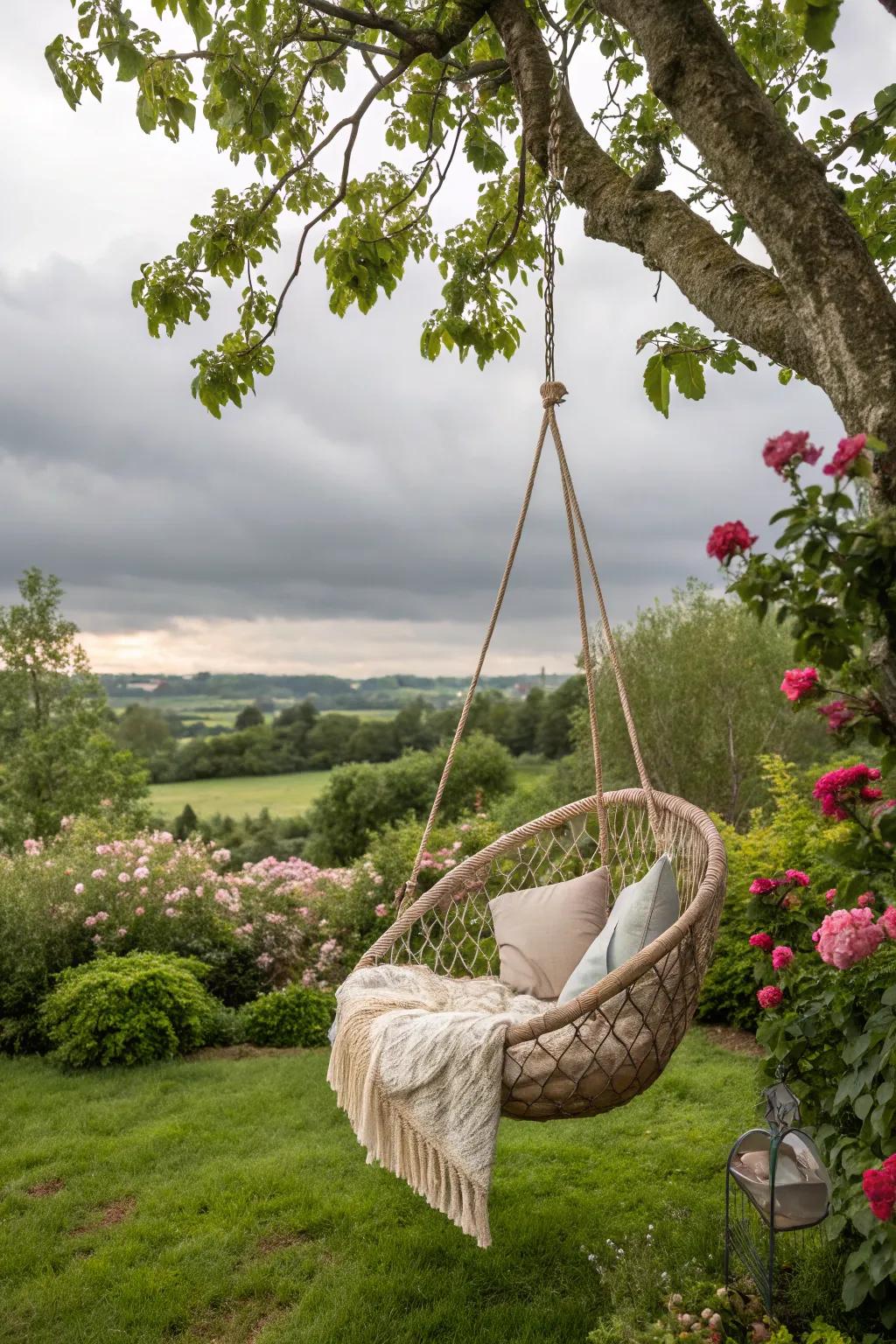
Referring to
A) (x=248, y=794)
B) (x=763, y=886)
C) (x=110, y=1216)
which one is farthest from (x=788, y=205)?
(x=248, y=794)

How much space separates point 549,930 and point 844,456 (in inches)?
83.6

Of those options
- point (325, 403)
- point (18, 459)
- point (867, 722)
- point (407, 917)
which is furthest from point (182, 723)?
point (867, 722)

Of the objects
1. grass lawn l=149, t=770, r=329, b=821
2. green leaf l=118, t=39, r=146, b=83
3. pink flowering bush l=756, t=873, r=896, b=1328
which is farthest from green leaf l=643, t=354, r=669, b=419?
grass lawn l=149, t=770, r=329, b=821

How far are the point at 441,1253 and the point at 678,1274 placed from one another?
0.78 meters

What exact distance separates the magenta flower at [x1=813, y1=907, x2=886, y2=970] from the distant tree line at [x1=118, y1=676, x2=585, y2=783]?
49.3 ft

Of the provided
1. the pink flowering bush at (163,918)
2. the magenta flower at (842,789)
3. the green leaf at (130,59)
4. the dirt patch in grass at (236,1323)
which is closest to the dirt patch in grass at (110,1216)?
the dirt patch in grass at (236,1323)

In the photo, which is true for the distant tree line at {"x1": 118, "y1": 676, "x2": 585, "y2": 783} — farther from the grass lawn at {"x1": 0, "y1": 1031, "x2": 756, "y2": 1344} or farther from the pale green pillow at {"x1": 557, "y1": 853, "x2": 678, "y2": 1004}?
the pale green pillow at {"x1": 557, "y1": 853, "x2": 678, "y2": 1004}

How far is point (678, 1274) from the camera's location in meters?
1.92

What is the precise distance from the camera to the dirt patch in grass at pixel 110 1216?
2656mm

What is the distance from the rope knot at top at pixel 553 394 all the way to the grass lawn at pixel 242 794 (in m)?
11.5

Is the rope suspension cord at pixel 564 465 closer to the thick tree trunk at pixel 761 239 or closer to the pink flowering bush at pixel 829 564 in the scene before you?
the thick tree trunk at pixel 761 239

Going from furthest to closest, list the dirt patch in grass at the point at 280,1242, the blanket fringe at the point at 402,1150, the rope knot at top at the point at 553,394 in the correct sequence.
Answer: the rope knot at top at the point at 553,394, the dirt patch in grass at the point at 280,1242, the blanket fringe at the point at 402,1150

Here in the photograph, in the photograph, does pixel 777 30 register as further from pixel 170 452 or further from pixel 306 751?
Answer: pixel 306 751

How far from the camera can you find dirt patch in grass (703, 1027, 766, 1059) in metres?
3.98
